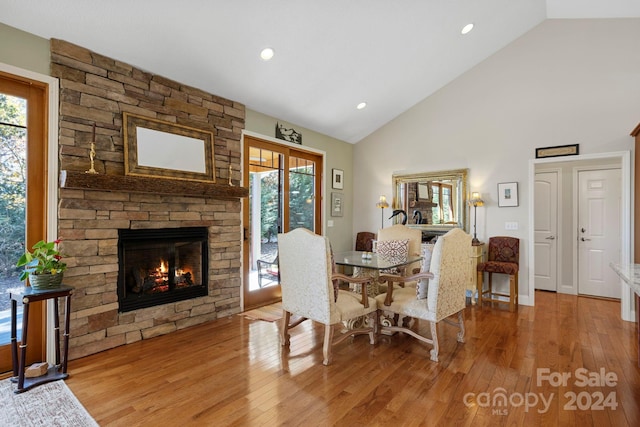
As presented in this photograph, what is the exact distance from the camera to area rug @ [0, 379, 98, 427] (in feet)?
6.43

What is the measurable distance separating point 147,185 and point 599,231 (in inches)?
246

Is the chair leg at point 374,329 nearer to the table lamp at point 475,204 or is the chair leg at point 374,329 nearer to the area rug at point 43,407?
the area rug at point 43,407

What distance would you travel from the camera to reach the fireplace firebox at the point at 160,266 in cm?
320

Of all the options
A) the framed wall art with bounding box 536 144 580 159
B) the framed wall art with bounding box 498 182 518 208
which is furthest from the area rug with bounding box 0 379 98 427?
the framed wall art with bounding box 536 144 580 159

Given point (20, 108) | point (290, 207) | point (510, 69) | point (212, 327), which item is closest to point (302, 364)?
point (212, 327)

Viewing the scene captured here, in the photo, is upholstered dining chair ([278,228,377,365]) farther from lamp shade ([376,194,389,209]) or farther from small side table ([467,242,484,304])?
lamp shade ([376,194,389,209])

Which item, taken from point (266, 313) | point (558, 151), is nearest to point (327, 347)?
point (266, 313)

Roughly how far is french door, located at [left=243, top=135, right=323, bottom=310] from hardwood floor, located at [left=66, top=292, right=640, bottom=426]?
1.03 meters

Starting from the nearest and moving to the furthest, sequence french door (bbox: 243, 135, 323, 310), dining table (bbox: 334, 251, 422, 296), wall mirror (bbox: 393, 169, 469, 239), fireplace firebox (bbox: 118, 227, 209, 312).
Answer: dining table (bbox: 334, 251, 422, 296)
fireplace firebox (bbox: 118, 227, 209, 312)
french door (bbox: 243, 135, 323, 310)
wall mirror (bbox: 393, 169, 469, 239)

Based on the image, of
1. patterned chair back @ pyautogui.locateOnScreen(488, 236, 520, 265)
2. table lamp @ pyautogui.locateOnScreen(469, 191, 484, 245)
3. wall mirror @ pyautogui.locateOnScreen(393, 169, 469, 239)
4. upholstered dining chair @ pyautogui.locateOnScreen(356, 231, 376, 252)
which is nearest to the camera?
patterned chair back @ pyautogui.locateOnScreen(488, 236, 520, 265)

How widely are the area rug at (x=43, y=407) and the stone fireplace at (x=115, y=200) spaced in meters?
A: 0.53

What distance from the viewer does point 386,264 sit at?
3.14 metres

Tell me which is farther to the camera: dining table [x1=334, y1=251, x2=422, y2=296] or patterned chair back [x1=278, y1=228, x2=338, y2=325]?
dining table [x1=334, y1=251, x2=422, y2=296]

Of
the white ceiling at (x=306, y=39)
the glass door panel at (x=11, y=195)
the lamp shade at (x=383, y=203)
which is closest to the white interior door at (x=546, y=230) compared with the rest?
the white ceiling at (x=306, y=39)
